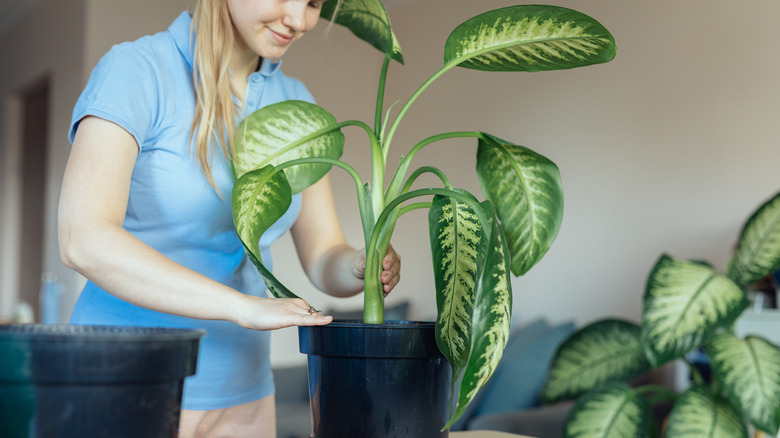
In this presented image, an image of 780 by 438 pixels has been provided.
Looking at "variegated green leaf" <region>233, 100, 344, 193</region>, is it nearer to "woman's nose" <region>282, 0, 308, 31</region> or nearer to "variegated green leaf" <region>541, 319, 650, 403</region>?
"woman's nose" <region>282, 0, 308, 31</region>

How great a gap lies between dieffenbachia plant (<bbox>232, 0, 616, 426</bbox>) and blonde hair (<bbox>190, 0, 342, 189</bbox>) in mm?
70

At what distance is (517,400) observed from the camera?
2844mm

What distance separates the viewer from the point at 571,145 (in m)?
3.62

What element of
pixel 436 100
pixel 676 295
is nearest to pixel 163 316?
pixel 676 295

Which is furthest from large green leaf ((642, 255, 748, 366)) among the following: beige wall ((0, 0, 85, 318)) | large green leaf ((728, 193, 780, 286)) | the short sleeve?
beige wall ((0, 0, 85, 318))

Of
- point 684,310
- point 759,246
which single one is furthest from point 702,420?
point 759,246

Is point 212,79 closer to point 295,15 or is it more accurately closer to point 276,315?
point 295,15

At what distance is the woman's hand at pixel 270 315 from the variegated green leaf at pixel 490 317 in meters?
0.15

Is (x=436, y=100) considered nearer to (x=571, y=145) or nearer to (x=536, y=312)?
(x=571, y=145)

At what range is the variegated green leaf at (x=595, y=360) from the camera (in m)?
2.07

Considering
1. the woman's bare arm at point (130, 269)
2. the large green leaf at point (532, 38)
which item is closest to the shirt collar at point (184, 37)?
the woman's bare arm at point (130, 269)

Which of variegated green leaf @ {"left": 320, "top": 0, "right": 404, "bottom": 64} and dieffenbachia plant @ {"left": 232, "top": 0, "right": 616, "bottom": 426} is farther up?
variegated green leaf @ {"left": 320, "top": 0, "right": 404, "bottom": 64}

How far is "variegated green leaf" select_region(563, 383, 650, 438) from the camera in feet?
5.77

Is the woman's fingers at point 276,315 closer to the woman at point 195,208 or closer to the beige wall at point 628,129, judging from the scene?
the woman at point 195,208
